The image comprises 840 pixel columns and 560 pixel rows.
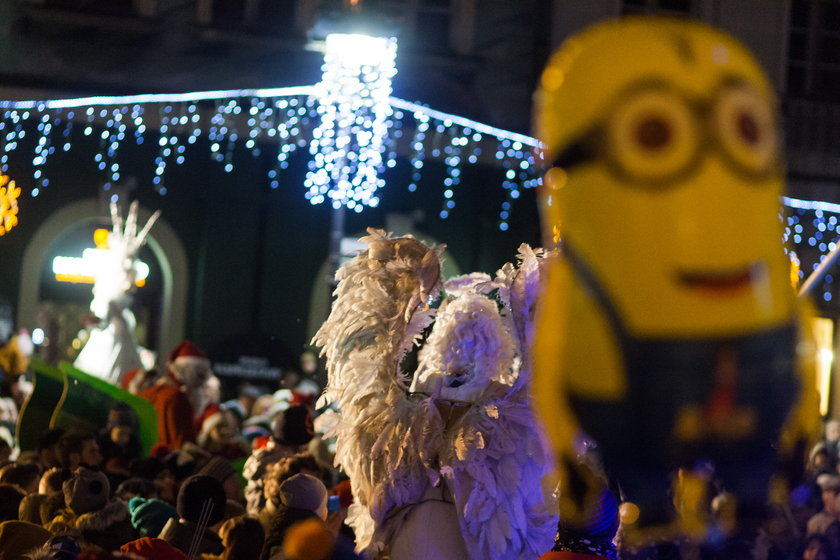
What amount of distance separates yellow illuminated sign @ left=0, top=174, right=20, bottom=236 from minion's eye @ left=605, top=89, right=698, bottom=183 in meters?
14.3

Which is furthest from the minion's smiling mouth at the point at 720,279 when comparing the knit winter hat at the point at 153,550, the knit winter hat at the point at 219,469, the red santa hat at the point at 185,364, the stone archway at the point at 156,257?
the stone archway at the point at 156,257

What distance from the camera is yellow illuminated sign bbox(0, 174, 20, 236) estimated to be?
1539 centimetres

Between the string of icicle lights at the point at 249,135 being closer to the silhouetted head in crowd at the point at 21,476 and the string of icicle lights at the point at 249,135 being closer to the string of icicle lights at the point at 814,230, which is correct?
the string of icicle lights at the point at 814,230

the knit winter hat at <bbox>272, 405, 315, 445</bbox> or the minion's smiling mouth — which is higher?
the minion's smiling mouth

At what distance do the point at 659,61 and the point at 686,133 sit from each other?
10 cm

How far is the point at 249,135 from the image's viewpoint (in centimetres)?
1752

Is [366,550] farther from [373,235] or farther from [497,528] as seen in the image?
[373,235]

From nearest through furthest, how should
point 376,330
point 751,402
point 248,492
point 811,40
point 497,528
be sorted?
point 751,402 → point 497,528 → point 376,330 → point 248,492 → point 811,40

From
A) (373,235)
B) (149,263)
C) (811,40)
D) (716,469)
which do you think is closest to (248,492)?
(373,235)

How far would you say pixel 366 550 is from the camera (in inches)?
203

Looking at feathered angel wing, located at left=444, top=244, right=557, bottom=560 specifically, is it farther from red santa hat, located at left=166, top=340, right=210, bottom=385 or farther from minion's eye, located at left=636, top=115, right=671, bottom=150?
red santa hat, located at left=166, top=340, right=210, bottom=385

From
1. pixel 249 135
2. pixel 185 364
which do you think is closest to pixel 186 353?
pixel 185 364

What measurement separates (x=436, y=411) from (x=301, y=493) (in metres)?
0.70

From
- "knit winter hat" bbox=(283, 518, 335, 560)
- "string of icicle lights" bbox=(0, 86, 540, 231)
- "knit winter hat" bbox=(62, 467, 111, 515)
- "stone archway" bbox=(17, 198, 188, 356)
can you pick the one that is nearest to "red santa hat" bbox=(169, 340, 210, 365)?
"knit winter hat" bbox=(62, 467, 111, 515)
